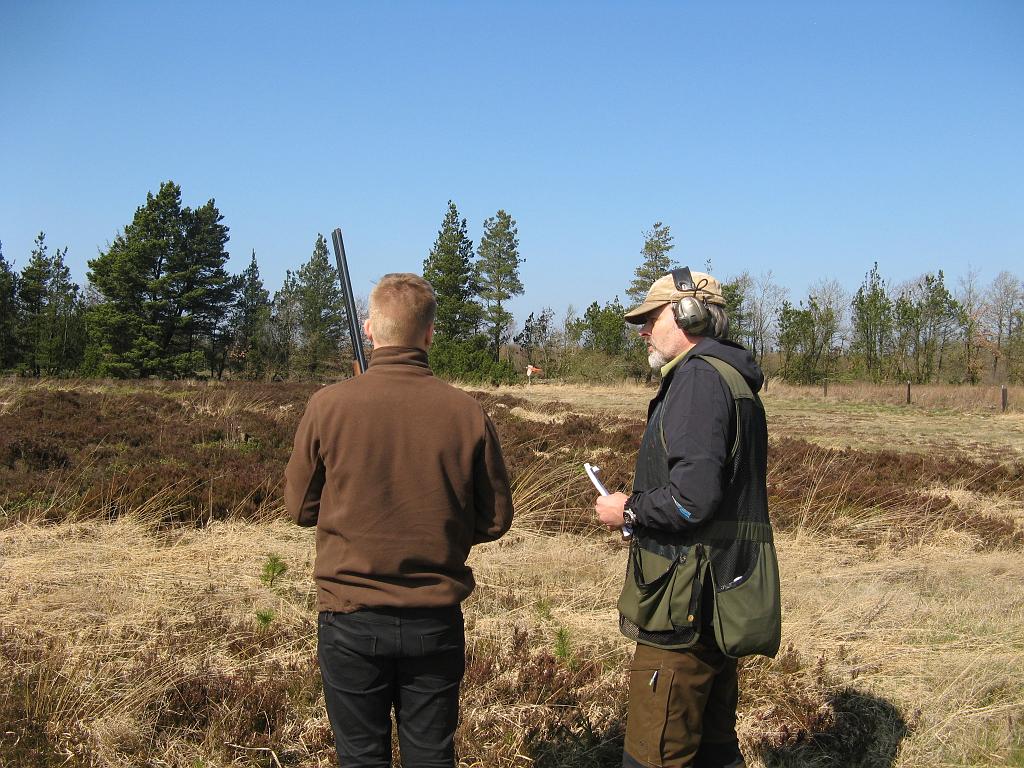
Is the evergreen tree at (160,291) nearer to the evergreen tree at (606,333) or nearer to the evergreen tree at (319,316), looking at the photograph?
the evergreen tree at (319,316)

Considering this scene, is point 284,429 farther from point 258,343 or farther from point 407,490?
point 258,343

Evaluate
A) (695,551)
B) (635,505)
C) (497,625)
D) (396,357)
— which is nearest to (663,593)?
(695,551)

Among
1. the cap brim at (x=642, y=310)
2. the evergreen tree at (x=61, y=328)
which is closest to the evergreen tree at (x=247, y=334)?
the evergreen tree at (x=61, y=328)

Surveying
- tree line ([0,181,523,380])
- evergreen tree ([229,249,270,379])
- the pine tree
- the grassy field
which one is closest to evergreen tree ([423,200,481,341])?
tree line ([0,181,523,380])

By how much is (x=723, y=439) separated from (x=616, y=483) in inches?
260

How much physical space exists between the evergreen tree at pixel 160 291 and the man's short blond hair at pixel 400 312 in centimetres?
4201

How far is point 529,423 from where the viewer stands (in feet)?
42.3

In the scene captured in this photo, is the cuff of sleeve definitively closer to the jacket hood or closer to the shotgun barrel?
the jacket hood

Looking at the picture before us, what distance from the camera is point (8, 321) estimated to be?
4119 centimetres

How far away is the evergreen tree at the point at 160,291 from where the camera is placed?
4069cm

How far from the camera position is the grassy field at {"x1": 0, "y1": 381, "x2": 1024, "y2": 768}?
10.3 feet

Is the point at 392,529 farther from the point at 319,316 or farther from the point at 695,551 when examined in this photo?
the point at 319,316

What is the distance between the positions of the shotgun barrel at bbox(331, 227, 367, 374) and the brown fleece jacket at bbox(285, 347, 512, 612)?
0.86m

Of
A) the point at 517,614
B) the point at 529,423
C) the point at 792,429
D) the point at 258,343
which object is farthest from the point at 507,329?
the point at 517,614
